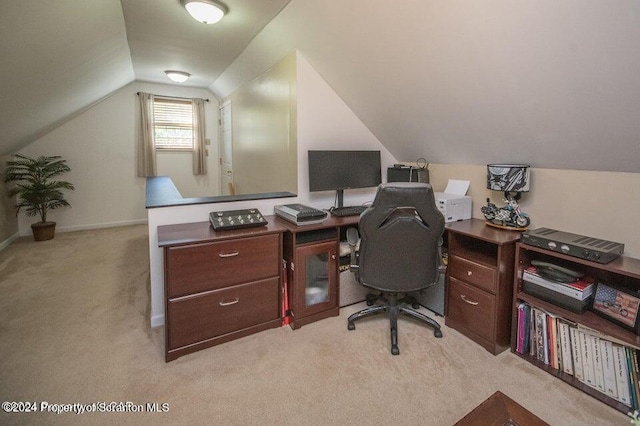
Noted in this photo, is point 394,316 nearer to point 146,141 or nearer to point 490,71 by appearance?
point 490,71

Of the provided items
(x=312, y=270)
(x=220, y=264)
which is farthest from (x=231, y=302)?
(x=312, y=270)

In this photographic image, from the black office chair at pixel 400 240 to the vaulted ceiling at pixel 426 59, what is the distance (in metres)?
0.74

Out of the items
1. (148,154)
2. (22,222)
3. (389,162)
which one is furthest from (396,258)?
(22,222)

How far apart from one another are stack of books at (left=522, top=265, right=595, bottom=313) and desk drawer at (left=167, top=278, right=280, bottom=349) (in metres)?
1.61

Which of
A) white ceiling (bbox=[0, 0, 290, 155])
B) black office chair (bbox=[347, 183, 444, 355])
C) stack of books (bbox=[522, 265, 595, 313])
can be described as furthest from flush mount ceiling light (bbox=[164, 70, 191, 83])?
stack of books (bbox=[522, 265, 595, 313])

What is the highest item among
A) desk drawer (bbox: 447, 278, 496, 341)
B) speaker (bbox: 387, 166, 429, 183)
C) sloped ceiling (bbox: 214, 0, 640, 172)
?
sloped ceiling (bbox: 214, 0, 640, 172)

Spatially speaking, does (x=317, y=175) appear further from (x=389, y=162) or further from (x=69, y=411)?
(x=69, y=411)

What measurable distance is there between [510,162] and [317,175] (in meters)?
1.44

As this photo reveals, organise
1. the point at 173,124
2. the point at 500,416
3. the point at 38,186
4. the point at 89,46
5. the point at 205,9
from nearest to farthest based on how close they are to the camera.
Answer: the point at 500,416 < the point at 205,9 < the point at 89,46 < the point at 38,186 < the point at 173,124

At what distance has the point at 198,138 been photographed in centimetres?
569

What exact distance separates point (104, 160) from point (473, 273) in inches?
219

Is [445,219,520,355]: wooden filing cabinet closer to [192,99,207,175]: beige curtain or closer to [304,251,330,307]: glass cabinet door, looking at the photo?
[304,251,330,307]: glass cabinet door

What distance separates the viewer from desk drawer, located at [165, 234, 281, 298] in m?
1.86

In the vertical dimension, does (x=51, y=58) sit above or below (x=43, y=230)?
above
